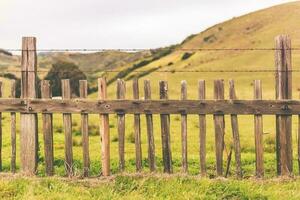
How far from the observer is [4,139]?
16.9 meters

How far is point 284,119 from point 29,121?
4.35 metres

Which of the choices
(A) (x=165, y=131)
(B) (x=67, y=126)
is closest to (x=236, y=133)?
(A) (x=165, y=131)

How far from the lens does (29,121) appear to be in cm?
943

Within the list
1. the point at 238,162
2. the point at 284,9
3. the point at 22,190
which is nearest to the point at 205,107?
the point at 238,162

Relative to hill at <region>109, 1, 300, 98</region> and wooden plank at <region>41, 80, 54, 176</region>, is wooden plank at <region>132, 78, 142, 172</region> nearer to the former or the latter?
wooden plank at <region>41, 80, 54, 176</region>

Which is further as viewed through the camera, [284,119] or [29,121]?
[29,121]

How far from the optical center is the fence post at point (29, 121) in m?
9.41

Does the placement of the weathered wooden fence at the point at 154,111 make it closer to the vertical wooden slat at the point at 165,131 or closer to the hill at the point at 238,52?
the vertical wooden slat at the point at 165,131

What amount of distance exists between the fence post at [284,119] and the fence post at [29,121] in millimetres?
4162

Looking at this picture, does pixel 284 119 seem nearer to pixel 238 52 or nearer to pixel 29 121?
pixel 29 121

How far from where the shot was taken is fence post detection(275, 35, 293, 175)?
29.7ft

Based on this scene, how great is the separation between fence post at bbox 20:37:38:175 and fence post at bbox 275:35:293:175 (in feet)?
13.7

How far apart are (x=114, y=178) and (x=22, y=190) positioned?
1.62m

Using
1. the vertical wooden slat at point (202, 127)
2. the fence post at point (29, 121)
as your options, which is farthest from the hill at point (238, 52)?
the fence post at point (29, 121)
